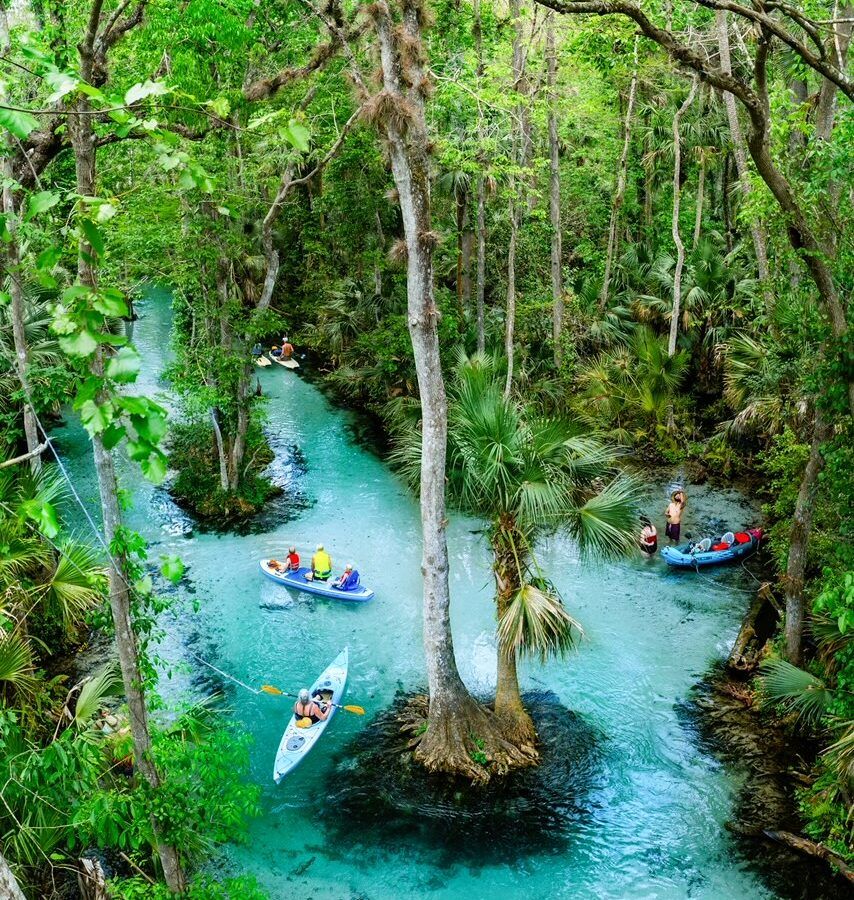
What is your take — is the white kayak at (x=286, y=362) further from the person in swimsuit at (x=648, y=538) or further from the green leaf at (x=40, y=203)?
the green leaf at (x=40, y=203)

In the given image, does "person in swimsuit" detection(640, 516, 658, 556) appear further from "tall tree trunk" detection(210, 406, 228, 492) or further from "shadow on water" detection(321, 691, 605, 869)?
"tall tree trunk" detection(210, 406, 228, 492)

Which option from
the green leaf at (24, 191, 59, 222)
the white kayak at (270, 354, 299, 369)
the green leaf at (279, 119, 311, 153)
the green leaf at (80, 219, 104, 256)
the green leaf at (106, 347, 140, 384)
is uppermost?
the green leaf at (279, 119, 311, 153)

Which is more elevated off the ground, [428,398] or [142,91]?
[142,91]

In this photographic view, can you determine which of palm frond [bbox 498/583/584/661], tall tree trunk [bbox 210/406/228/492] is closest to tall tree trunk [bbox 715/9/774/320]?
palm frond [bbox 498/583/584/661]

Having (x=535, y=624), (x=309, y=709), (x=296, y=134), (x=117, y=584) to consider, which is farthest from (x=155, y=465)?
(x=309, y=709)

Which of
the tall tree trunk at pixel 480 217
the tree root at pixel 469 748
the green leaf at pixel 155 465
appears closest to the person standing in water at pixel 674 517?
the tall tree trunk at pixel 480 217

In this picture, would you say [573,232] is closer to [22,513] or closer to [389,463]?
[389,463]

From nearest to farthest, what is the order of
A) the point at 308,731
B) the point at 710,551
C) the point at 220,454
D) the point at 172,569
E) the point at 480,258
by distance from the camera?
1. the point at 172,569
2. the point at 308,731
3. the point at 710,551
4. the point at 220,454
5. the point at 480,258

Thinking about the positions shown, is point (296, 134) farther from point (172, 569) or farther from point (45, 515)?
point (172, 569)
